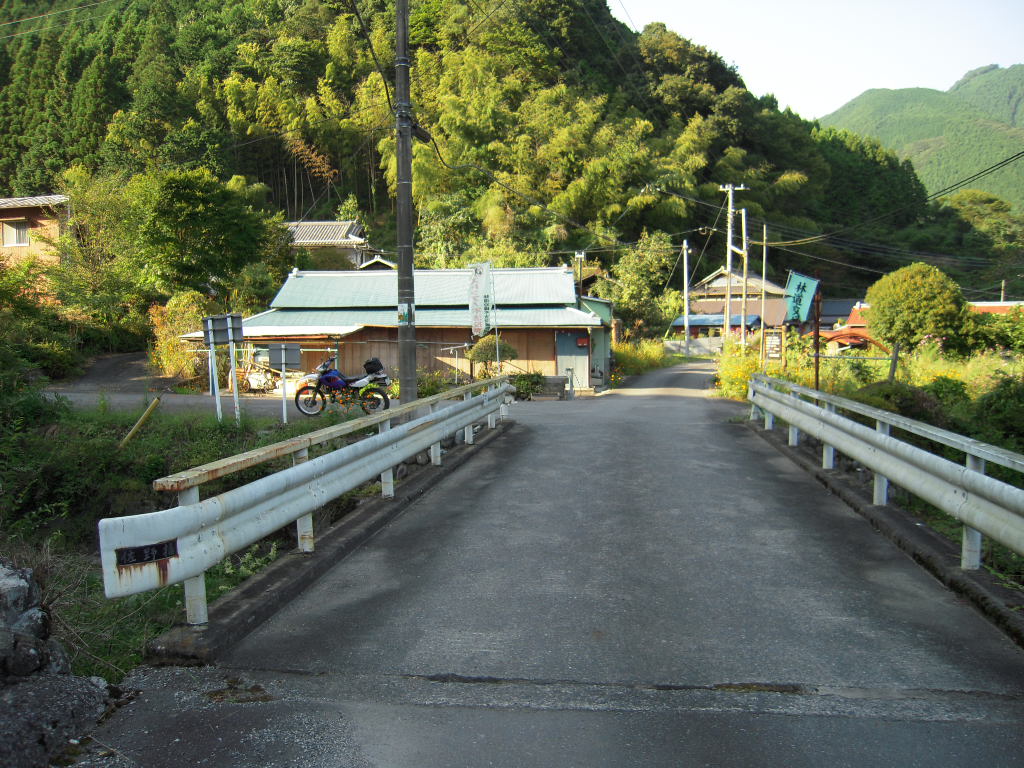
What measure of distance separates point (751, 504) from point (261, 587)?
460 cm

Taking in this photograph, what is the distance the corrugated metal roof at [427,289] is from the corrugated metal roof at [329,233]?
23.4m

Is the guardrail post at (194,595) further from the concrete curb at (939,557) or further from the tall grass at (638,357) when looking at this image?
the tall grass at (638,357)

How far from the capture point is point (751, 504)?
7301 mm

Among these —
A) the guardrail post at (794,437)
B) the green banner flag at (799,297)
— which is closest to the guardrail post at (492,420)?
the guardrail post at (794,437)

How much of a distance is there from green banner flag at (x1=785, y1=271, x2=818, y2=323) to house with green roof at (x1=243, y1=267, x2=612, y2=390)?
1173 centimetres

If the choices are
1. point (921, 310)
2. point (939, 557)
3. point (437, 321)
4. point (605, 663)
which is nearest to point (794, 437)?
point (939, 557)

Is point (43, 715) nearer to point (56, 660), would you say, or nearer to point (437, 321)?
point (56, 660)

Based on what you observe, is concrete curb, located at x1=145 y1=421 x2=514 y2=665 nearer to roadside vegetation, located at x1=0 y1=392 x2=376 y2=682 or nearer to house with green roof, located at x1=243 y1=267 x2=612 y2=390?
roadside vegetation, located at x1=0 y1=392 x2=376 y2=682

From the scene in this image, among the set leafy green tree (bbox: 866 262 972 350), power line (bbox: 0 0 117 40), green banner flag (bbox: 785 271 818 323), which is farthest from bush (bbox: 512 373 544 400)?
power line (bbox: 0 0 117 40)

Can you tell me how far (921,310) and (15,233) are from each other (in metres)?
41.0

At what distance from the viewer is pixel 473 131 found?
53281mm

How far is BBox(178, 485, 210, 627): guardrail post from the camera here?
3996mm

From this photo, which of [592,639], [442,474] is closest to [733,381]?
[442,474]

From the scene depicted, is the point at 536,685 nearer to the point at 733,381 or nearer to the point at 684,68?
the point at 733,381
